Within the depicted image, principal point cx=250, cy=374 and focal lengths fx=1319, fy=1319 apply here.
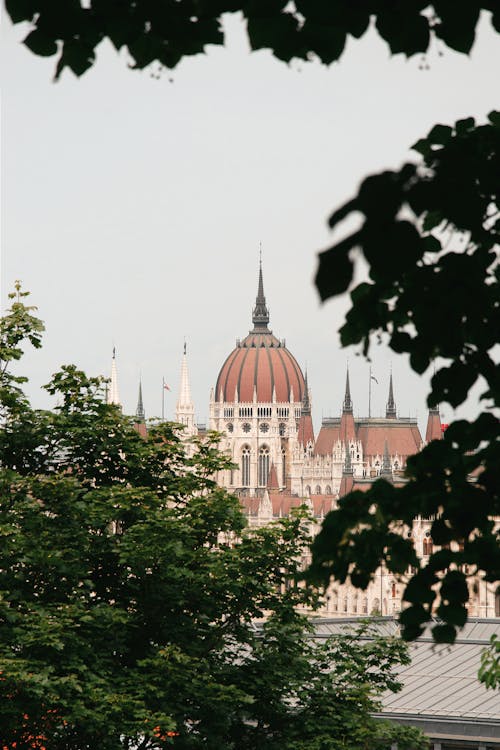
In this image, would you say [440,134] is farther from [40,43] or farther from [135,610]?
[135,610]

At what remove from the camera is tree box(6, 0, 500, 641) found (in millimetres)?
4387

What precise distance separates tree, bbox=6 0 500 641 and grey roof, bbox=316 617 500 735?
85.7ft

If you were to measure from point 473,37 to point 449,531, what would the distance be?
6.61 feet

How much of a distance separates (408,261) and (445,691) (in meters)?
33.7

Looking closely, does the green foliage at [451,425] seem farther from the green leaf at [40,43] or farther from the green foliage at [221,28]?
the green leaf at [40,43]

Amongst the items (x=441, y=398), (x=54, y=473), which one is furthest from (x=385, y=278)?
(x=54, y=473)

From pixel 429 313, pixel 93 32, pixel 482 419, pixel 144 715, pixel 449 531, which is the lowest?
pixel 144 715

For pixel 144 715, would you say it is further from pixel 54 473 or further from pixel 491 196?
pixel 491 196

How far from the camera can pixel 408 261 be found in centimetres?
444

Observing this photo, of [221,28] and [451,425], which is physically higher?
[221,28]

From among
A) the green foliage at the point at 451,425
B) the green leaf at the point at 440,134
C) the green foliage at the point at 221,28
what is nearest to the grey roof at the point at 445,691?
the green leaf at the point at 440,134

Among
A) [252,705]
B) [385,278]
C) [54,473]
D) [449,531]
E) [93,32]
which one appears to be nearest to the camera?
[385,278]

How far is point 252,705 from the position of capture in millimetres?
20031

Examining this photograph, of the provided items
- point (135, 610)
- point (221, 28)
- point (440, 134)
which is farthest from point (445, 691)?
point (221, 28)
